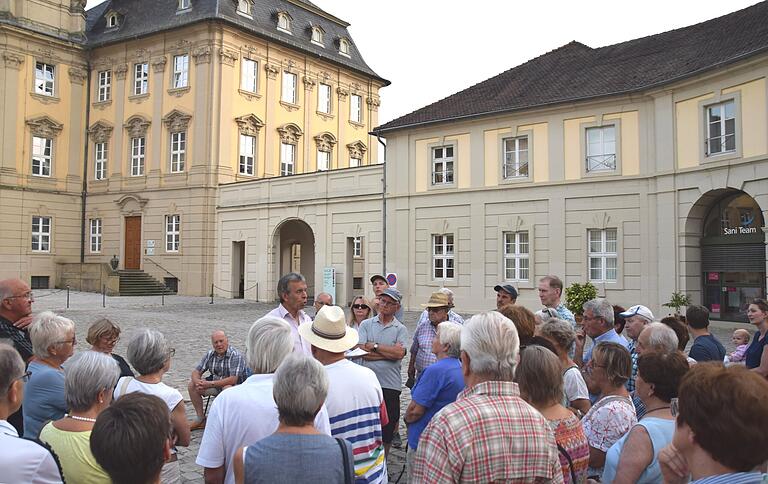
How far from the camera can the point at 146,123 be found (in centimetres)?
3438

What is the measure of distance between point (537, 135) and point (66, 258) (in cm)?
2642

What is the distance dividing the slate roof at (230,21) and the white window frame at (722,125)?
22260 mm

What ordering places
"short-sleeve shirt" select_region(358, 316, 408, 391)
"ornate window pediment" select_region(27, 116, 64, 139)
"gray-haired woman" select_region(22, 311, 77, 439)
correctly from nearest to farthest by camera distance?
"gray-haired woman" select_region(22, 311, 77, 439)
"short-sleeve shirt" select_region(358, 316, 408, 391)
"ornate window pediment" select_region(27, 116, 64, 139)

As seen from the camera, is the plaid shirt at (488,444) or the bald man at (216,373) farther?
the bald man at (216,373)

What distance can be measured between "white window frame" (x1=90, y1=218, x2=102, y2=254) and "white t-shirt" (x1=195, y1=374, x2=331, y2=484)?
35886mm

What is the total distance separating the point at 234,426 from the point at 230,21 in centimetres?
3133

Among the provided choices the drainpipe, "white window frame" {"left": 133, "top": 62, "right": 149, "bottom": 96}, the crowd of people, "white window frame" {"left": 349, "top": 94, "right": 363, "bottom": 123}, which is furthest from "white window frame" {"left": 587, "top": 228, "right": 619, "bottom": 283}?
"white window frame" {"left": 133, "top": 62, "right": 149, "bottom": 96}

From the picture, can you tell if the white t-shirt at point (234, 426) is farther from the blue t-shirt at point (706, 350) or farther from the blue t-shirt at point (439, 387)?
the blue t-shirt at point (706, 350)

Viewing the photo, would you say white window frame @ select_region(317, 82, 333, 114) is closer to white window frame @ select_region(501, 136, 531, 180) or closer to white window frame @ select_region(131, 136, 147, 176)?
white window frame @ select_region(131, 136, 147, 176)

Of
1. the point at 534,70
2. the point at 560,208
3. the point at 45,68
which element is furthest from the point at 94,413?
the point at 45,68

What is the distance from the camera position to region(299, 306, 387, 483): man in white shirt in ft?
12.5

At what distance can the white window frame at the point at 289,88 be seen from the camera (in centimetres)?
3534

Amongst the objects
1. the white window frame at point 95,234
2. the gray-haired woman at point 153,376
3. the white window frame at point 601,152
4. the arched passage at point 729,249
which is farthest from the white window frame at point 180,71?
the gray-haired woman at point 153,376

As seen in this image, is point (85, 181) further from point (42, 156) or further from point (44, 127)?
point (44, 127)
